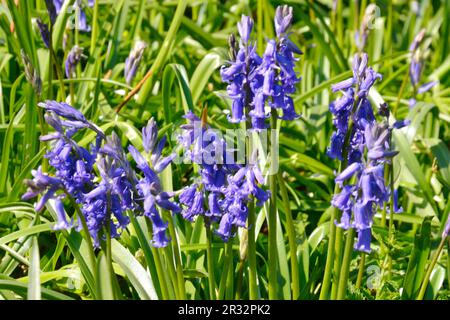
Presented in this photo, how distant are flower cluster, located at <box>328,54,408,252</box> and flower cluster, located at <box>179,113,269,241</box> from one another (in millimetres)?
333

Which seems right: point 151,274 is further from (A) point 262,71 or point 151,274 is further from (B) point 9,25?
(B) point 9,25

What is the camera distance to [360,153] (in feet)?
10.2

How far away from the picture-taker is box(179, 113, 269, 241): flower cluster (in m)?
2.96

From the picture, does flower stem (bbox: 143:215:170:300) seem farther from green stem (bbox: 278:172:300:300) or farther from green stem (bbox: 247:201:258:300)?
green stem (bbox: 278:172:300:300)

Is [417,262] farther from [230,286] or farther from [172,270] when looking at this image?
[172,270]

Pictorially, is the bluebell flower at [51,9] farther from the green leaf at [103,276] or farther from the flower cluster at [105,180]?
the green leaf at [103,276]

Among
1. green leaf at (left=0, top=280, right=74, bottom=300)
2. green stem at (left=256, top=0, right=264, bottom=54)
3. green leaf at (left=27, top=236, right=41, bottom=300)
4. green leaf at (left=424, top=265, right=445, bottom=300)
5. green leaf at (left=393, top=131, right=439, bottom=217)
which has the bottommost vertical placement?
green leaf at (left=424, top=265, right=445, bottom=300)

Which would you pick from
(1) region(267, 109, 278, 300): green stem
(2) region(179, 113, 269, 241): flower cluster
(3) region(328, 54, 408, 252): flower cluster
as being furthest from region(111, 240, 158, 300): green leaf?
(3) region(328, 54, 408, 252): flower cluster

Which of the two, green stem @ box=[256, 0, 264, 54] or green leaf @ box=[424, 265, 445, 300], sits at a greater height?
green stem @ box=[256, 0, 264, 54]

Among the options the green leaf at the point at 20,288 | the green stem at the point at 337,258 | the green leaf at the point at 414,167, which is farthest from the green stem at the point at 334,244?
the green leaf at the point at 414,167

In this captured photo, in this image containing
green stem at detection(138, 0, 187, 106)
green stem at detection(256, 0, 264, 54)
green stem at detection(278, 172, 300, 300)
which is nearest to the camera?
green stem at detection(278, 172, 300, 300)

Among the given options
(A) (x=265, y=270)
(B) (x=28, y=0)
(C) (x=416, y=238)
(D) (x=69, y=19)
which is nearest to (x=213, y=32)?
(D) (x=69, y=19)
